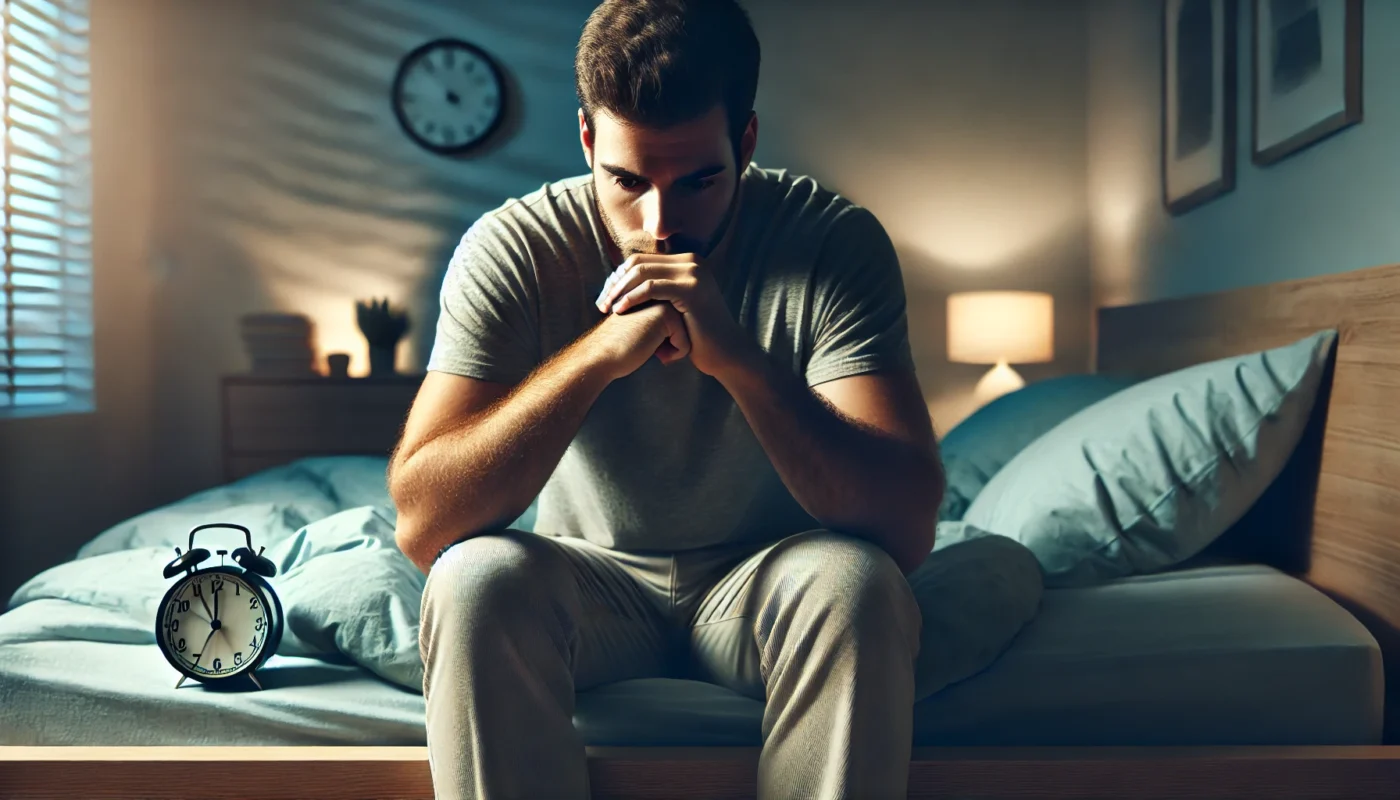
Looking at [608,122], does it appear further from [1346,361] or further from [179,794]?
[1346,361]

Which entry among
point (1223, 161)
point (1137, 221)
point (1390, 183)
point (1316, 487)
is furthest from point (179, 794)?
point (1137, 221)

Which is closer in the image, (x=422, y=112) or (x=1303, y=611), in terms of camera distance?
(x=1303, y=611)

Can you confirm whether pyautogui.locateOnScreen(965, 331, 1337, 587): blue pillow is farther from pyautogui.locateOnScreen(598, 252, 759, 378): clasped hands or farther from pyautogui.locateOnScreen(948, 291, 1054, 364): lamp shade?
pyautogui.locateOnScreen(948, 291, 1054, 364): lamp shade

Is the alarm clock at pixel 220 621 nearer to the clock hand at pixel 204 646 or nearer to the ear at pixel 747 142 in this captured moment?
the clock hand at pixel 204 646

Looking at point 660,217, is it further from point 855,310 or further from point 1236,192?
point 1236,192

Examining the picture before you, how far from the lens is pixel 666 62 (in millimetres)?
1157

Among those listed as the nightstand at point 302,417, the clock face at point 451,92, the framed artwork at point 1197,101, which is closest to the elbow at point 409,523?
the framed artwork at point 1197,101

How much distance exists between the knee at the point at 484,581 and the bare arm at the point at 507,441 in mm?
55

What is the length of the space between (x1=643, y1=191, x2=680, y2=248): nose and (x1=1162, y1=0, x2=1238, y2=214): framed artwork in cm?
140

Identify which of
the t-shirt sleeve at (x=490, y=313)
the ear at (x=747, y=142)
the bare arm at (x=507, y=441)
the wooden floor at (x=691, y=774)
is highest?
the ear at (x=747, y=142)

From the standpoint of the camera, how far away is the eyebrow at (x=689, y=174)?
3.83 ft

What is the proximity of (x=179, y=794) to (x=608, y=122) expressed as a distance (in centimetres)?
85

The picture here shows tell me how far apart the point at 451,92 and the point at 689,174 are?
247 cm

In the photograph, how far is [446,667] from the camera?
0.97 m
